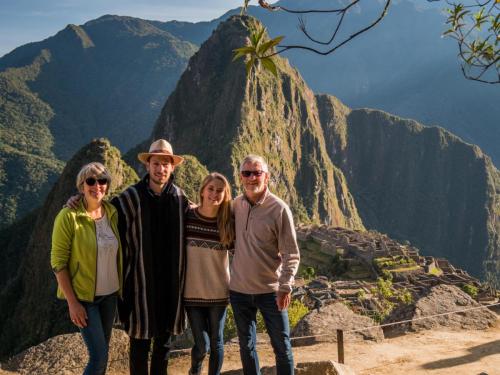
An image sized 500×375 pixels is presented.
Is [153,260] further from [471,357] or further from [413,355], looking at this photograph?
[471,357]

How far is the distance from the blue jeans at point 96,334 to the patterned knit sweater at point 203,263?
0.74 metres

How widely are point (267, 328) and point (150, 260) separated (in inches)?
47.4

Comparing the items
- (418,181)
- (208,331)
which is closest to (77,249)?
(208,331)

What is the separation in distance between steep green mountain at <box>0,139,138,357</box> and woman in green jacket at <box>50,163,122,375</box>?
31.4 metres

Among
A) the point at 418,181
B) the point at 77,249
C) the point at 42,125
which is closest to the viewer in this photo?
the point at 77,249

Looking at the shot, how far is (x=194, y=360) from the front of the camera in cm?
461

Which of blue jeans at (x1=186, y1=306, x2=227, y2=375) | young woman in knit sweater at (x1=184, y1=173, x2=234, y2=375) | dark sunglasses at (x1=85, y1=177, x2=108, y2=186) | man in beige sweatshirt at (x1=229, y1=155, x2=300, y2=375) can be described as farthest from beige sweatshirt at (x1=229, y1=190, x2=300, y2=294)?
dark sunglasses at (x1=85, y1=177, x2=108, y2=186)

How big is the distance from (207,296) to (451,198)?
170913 millimetres

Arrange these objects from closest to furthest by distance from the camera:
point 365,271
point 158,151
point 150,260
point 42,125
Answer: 1. point 150,260
2. point 158,151
3. point 365,271
4. point 42,125

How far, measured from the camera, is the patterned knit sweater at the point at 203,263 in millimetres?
4441

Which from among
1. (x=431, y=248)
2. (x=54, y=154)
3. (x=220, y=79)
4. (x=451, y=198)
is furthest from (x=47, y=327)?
(x=451, y=198)

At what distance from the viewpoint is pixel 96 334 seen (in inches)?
157

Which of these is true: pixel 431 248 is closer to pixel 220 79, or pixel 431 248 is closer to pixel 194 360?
pixel 220 79

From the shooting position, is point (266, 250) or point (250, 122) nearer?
point (266, 250)
